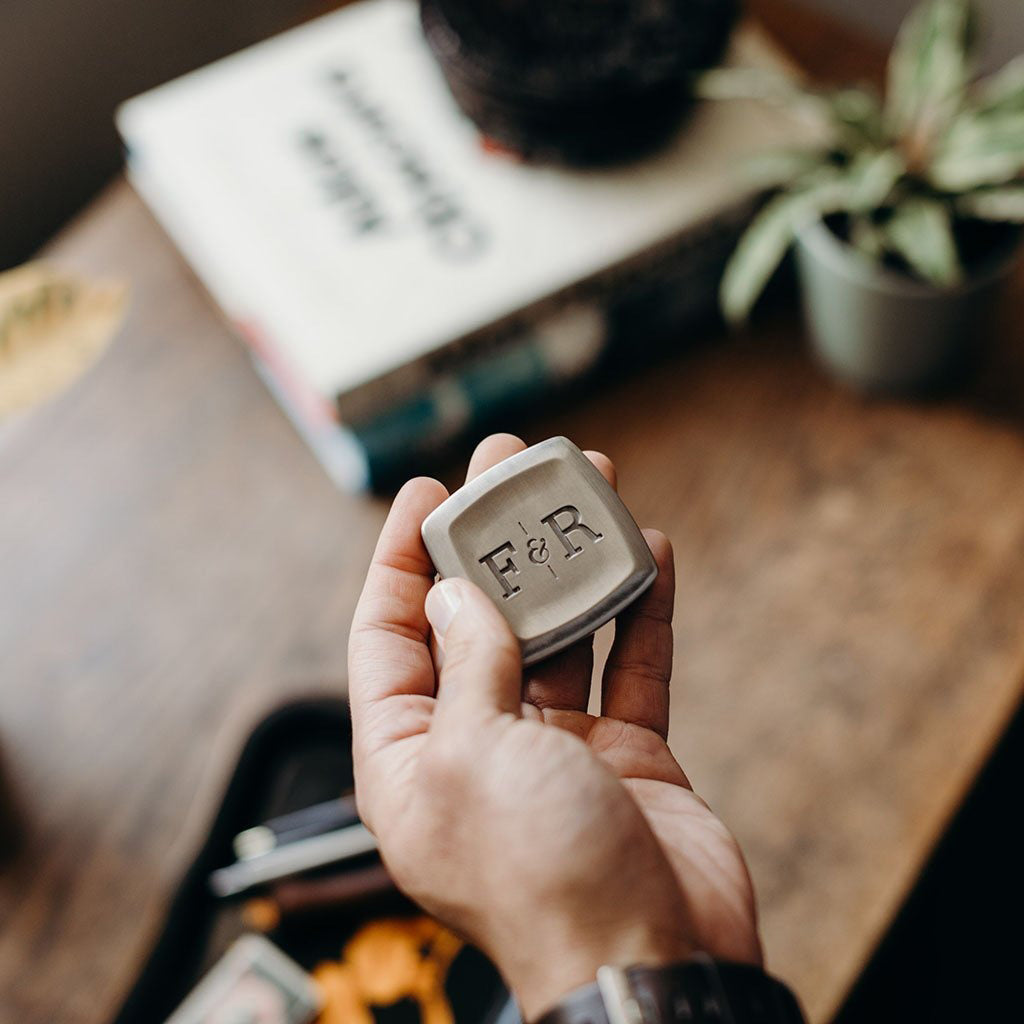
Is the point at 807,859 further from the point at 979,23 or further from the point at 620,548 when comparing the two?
the point at 979,23

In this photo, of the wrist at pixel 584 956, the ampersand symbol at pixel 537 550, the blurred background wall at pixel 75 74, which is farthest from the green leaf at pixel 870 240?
the blurred background wall at pixel 75 74

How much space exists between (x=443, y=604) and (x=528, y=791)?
0.10 meters

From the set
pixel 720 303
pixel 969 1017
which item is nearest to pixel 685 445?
pixel 720 303

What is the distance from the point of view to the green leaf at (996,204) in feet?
2.35

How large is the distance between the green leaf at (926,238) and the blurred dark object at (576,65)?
208 millimetres

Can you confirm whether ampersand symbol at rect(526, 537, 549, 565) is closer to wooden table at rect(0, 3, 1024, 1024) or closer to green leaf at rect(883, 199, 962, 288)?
wooden table at rect(0, 3, 1024, 1024)

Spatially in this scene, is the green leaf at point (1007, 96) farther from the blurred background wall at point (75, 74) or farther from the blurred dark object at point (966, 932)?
the blurred background wall at point (75, 74)

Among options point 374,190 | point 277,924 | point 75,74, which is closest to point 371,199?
point 374,190

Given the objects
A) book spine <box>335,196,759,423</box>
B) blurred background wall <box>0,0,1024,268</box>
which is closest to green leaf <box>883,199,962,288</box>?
book spine <box>335,196,759,423</box>

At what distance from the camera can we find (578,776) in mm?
455

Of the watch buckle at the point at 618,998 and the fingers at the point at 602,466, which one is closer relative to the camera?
the watch buckle at the point at 618,998

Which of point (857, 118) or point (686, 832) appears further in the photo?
point (857, 118)

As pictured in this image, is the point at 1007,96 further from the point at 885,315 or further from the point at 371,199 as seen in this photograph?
the point at 371,199

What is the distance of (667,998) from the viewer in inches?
16.5
